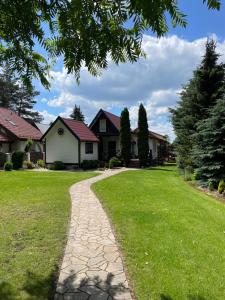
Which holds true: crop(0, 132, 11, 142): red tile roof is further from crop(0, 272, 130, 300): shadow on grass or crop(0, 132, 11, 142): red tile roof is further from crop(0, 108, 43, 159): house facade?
crop(0, 272, 130, 300): shadow on grass

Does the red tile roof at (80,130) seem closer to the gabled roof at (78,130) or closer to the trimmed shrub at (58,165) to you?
the gabled roof at (78,130)

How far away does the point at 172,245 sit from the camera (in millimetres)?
5727

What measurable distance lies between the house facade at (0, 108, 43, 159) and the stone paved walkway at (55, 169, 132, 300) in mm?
21748

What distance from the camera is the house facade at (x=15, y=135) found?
27.9 metres

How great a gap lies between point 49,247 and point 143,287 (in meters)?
2.25

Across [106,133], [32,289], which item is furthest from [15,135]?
[32,289]

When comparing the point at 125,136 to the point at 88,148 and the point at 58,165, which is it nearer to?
the point at 88,148

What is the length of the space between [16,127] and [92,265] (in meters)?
27.5

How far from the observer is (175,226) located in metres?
7.07

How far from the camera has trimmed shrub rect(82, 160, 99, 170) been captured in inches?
1023

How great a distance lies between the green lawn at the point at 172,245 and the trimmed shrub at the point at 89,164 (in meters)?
15.6

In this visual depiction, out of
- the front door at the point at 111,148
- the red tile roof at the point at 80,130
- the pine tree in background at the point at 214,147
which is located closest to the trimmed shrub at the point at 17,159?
the red tile roof at the point at 80,130

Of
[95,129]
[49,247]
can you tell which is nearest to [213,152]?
[49,247]

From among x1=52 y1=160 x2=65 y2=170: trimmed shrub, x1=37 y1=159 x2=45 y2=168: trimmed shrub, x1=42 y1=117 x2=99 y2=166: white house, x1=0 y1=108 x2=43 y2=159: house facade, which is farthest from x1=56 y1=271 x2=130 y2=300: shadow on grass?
x1=0 y1=108 x2=43 y2=159: house facade
